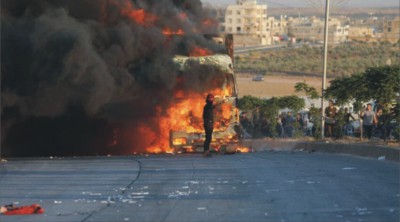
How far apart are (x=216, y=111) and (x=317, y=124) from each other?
8.01m

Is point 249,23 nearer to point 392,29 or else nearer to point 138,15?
point 392,29

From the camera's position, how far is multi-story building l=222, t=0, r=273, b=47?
392 ft

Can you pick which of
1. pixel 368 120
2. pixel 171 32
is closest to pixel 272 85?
pixel 368 120

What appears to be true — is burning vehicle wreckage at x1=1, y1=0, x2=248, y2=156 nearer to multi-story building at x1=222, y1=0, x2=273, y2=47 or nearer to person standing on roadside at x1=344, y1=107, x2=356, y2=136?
person standing on roadside at x1=344, y1=107, x2=356, y2=136

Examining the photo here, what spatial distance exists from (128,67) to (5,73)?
4.08 metres

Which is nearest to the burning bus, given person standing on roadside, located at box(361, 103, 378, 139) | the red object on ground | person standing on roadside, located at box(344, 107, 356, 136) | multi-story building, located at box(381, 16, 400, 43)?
person standing on roadside, located at box(361, 103, 378, 139)

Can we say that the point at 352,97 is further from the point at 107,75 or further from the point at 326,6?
the point at 107,75

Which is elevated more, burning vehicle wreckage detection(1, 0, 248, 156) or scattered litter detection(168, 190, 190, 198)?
burning vehicle wreckage detection(1, 0, 248, 156)

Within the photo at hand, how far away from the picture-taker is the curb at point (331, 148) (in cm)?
2178

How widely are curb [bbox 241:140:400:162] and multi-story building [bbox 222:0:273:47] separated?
7966 cm

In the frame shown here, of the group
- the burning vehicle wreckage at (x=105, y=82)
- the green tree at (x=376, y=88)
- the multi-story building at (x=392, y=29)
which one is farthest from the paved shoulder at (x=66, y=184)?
the multi-story building at (x=392, y=29)

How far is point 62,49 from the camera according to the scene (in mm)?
24734

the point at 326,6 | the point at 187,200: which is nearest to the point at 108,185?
the point at 187,200

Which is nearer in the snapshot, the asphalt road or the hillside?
the asphalt road
